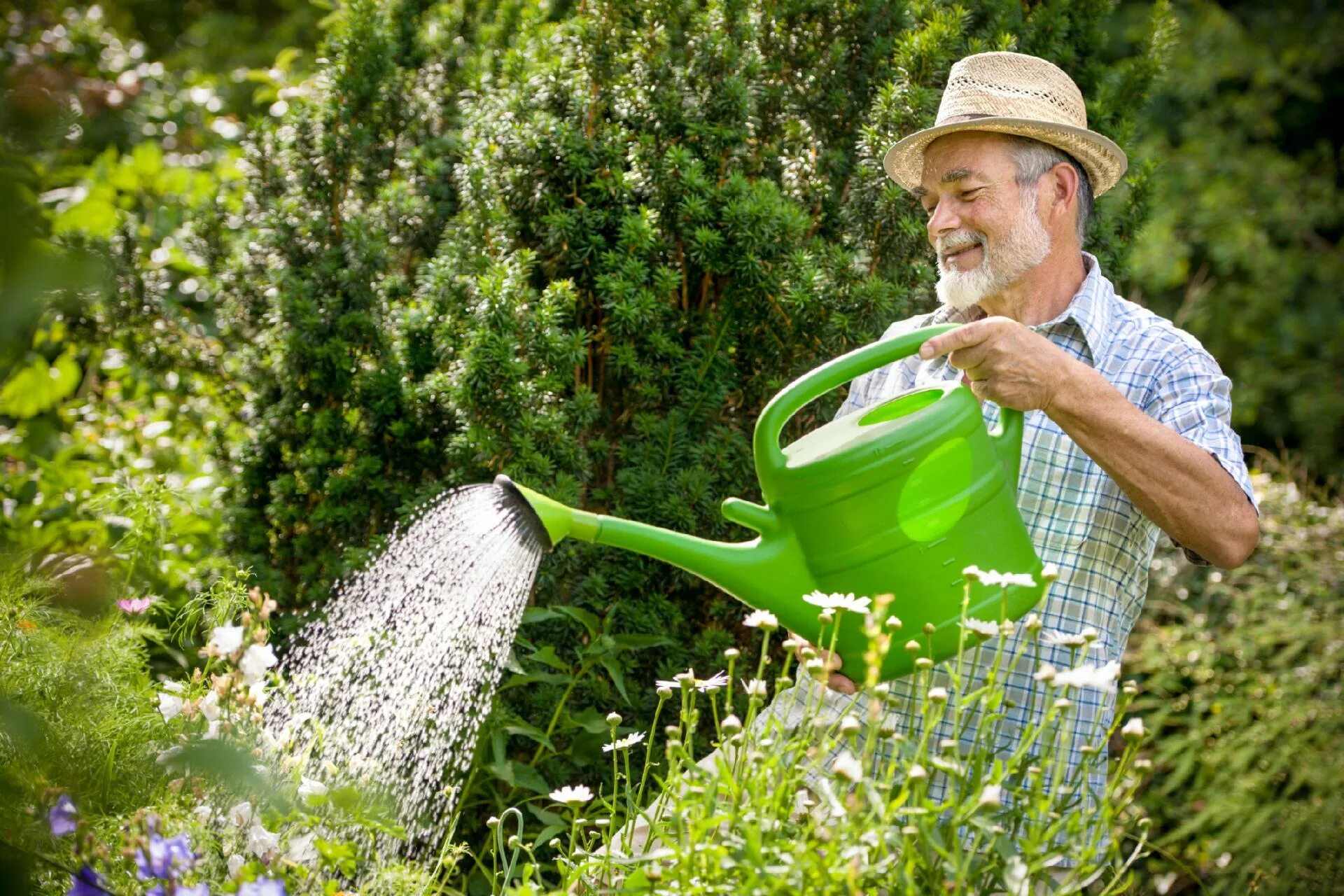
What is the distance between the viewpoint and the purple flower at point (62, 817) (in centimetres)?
112

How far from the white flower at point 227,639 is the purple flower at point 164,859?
333 millimetres

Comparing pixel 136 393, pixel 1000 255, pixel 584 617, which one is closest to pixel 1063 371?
pixel 1000 255

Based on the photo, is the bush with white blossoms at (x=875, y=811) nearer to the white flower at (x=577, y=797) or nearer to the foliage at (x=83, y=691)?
the white flower at (x=577, y=797)

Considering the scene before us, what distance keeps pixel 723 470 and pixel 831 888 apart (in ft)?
4.52

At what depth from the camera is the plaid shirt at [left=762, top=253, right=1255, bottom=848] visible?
6.03 ft

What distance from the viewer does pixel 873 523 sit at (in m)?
1.56

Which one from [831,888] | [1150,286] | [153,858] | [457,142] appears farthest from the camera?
[1150,286]

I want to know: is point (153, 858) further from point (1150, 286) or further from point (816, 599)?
point (1150, 286)

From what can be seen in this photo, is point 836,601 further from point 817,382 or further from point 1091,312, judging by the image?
point 1091,312

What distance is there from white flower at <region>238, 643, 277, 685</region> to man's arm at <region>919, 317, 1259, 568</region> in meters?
0.89

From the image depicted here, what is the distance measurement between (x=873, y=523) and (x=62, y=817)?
2.92 feet

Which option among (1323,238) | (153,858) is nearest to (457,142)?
(153,858)

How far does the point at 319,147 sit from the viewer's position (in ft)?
9.75

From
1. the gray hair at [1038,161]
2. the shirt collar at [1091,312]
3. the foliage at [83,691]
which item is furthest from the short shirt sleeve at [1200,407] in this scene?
the foliage at [83,691]
